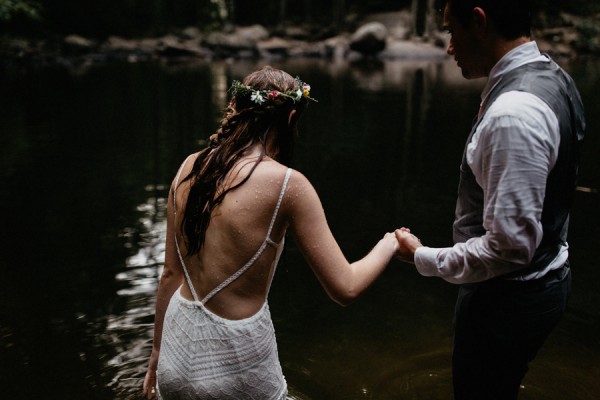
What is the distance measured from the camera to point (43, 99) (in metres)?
16.9

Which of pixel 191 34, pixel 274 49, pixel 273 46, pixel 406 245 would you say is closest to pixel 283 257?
pixel 406 245

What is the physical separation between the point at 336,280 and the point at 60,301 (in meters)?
3.54

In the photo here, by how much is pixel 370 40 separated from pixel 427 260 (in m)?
31.7

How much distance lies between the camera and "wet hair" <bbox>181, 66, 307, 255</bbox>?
204 cm

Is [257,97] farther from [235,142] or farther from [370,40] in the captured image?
[370,40]

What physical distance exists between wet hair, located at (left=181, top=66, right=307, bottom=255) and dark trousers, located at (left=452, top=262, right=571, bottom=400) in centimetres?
87

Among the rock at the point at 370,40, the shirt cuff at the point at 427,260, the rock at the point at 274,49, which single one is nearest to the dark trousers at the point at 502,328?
the shirt cuff at the point at 427,260

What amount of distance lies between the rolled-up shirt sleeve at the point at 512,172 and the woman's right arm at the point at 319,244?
42 cm

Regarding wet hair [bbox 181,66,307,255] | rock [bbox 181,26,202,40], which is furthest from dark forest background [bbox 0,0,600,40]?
wet hair [bbox 181,66,307,255]

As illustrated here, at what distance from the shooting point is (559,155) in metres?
1.85

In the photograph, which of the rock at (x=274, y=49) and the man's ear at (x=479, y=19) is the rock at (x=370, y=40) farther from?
the man's ear at (x=479, y=19)

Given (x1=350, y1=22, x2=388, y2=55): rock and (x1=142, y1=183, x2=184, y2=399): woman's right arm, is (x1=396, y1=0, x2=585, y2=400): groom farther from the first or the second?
(x1=350, y1=22, x2=388, y2=55): rock

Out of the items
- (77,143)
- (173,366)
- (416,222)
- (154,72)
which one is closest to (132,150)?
(77,143)

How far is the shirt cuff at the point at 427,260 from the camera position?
2135mm
